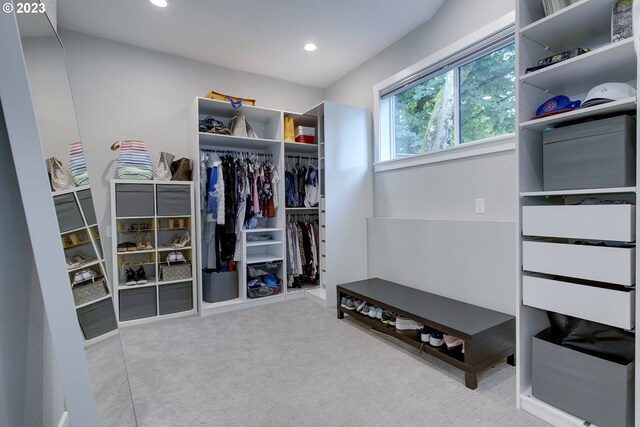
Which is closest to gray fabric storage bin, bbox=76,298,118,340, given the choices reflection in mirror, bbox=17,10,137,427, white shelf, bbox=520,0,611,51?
reflection in mirror, bbox=17,10,137,427

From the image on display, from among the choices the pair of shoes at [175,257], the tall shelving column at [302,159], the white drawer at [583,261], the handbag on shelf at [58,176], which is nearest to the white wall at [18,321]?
the handbag on shelf at [58,176]

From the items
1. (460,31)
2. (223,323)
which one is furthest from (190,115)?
(460,31)

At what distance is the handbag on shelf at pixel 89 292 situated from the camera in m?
1.22

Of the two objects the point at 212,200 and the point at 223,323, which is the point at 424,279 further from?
the point at 212,200

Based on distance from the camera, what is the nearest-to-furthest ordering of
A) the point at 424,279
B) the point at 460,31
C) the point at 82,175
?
the point at 82,175
the point at 460,31
the point at 424,279

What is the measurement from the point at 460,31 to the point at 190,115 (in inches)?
Answer: 114

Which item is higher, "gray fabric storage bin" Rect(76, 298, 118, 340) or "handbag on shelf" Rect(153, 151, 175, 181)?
"handbag on shelf" Rect(153, 151, 175, 181)

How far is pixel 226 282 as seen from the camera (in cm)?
343

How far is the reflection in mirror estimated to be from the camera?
1210 mm

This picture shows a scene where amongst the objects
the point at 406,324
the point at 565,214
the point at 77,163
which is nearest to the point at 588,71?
the point at 565,214

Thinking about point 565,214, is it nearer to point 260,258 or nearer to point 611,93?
point 611,93

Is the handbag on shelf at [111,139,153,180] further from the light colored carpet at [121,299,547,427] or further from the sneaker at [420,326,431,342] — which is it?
the sneaker at [420,326,431,342]

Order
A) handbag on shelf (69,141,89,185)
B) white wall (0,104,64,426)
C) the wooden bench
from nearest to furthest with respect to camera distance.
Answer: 1. white wall (0,104,64,426)
2. handbag on shelf (69,141,89,185)
3. the wooden bench

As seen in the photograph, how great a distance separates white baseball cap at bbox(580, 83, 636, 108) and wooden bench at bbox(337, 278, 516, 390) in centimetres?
139
